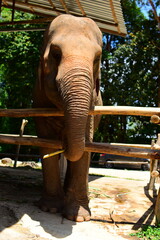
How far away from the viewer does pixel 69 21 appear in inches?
156

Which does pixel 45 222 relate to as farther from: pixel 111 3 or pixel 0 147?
pixel 0 147

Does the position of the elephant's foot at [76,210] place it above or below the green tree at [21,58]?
below

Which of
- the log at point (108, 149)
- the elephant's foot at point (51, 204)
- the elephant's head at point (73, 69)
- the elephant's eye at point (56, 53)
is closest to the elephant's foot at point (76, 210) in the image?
the elephant's foot at point (51, 204)

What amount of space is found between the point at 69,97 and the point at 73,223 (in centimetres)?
152

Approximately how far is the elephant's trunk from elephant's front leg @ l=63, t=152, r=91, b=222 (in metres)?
0.91

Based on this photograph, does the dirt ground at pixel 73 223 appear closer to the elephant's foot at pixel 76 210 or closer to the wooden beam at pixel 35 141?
the elephant's foot at pixel 76 210

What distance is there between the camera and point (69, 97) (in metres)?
3.25

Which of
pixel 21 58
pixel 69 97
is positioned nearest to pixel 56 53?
pixel 69 97

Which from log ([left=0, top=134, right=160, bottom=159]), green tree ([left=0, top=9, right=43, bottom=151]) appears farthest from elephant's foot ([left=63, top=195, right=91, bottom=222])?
green tree ([left=0, top=9, right=43, bottom=151])

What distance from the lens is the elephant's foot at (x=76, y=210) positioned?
12.9ft

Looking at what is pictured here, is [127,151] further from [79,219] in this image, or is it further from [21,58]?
[21,58]

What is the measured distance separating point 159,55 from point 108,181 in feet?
37.5

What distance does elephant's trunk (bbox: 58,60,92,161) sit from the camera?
10.5 feet

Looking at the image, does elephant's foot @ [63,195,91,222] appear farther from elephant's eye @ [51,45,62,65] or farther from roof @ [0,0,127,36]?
roof @ [0,0,127,36]
